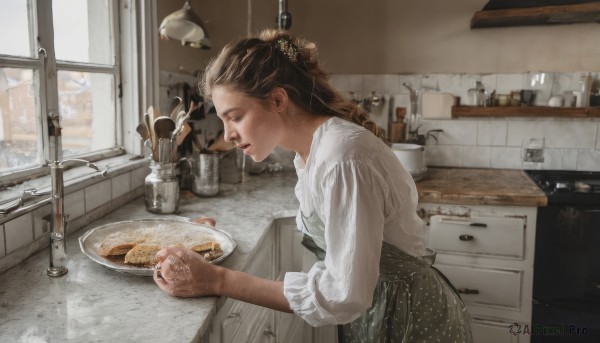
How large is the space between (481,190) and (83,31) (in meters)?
1.79

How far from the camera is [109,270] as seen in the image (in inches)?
46.6

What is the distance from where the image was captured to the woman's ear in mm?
1123

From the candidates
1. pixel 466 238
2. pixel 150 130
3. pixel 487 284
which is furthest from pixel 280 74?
pixel 487 284

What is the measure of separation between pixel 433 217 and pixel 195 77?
145 centimetres

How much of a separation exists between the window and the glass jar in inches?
11.9

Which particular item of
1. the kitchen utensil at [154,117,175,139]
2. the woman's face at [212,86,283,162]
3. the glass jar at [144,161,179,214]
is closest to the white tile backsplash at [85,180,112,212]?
the glass jar at [144,161,179,214]

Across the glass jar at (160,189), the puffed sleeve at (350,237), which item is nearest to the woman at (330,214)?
the puffed sleeve at (350,237)

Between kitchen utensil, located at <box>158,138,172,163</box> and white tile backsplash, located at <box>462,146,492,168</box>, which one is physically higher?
kitchen utensil, located at <box>158,138,172,163</box>

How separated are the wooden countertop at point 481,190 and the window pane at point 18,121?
5.10 feet

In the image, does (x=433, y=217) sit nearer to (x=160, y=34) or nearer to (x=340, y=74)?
(x=340, y=74)

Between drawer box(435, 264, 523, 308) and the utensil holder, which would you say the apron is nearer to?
the utensil holder

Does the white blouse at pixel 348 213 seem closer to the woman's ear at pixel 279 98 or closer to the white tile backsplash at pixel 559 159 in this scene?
the woman's ear at pixel 279 98

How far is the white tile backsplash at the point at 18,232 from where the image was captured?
118cm

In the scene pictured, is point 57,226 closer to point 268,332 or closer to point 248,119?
point 248,119
